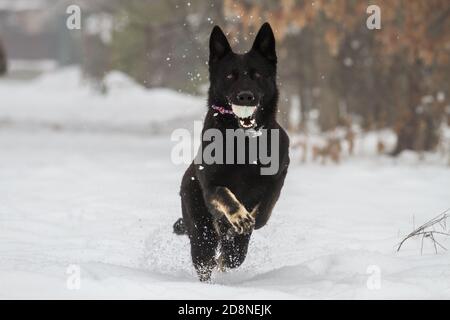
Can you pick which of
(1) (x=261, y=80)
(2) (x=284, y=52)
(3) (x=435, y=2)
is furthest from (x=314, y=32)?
(1) (x=261, y=80)

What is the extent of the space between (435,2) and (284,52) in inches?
260

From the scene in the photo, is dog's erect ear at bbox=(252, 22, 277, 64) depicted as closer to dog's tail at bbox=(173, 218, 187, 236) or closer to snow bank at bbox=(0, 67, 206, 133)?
dog's tail at bbox=(173, 218, 187, 236)

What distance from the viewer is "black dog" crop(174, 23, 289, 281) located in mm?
4648

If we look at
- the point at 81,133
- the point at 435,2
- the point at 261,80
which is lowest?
the point at 81,133

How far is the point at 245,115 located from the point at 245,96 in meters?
0.15

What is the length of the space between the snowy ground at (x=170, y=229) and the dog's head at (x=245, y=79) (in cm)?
107

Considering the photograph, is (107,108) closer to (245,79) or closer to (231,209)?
(245,79)

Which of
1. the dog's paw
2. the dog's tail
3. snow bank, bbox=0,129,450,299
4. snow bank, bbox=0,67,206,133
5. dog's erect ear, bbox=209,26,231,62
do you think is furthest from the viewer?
snow bank, bbox=0,67,206,133

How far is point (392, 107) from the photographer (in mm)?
15305

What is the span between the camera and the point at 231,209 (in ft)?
14.9

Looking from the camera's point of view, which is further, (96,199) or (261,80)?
(96,199)

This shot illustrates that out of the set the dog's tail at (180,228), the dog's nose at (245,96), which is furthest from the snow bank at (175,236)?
the dog's nose at (245,96)

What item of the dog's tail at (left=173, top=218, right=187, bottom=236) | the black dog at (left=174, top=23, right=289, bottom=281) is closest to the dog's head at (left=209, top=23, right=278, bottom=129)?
the black dog at (left=174, top=23, right=289, bottom=281)

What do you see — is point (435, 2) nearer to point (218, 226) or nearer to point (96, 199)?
point (96, 199)
